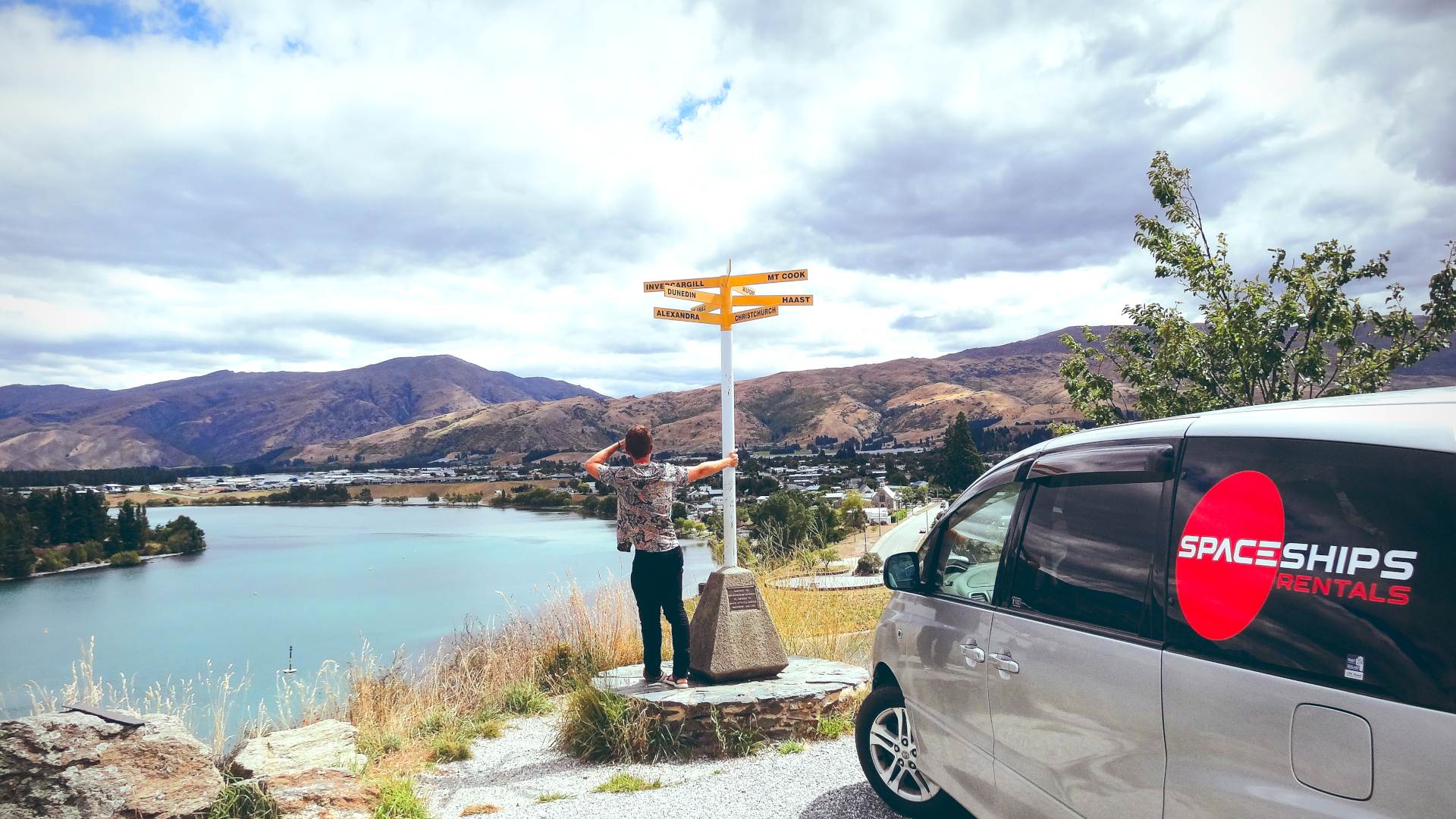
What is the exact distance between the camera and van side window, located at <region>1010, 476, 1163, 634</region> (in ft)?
8.64

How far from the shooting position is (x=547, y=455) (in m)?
150

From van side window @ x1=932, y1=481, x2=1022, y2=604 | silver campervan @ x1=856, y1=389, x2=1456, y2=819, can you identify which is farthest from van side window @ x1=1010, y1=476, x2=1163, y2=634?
van side window @ x1=932, y1=481, x2=1022, y2=604

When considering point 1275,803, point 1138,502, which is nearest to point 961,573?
point 1138,502

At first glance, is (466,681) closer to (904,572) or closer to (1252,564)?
(904,572)

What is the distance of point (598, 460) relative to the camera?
7.11 m

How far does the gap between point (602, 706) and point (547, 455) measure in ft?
482

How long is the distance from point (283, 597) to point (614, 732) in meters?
54.0

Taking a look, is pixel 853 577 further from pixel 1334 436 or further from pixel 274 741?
pixel 1334 436

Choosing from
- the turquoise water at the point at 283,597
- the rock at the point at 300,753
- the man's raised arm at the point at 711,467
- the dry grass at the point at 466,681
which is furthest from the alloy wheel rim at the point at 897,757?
the turquoise water at the point at 283,597

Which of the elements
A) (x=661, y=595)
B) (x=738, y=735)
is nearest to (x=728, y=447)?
(x=661, y=595)

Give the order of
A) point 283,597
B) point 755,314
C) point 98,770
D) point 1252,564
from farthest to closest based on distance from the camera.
A: point 283,597 → point 755,314 → point 98,770 → point 1252,564

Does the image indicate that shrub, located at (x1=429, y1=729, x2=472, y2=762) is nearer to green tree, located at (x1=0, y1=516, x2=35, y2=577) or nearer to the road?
the road

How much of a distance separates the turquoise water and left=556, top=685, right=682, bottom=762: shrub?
13.6ft

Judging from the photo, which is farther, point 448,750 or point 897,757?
point 448,750
